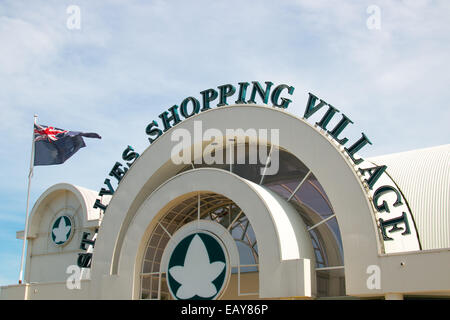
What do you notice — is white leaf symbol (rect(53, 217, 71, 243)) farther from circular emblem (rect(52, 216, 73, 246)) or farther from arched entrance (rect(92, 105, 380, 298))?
arched entrance (rect(92, 105, 380, 298))

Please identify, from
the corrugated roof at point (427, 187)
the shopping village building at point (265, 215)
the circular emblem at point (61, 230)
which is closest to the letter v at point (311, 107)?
the shopping village building at point (265, 215)

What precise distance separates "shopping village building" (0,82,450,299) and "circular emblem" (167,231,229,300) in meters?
0.04

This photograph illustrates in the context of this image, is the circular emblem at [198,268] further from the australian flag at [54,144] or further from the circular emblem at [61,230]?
the circular emblem at [61,230]

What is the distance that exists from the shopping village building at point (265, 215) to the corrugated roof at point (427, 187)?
54mm

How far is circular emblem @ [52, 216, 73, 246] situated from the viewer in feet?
124

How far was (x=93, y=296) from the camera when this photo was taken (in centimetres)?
2644

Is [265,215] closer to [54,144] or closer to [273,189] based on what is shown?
[273,189]

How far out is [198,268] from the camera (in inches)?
911

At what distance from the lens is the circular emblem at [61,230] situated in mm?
37812

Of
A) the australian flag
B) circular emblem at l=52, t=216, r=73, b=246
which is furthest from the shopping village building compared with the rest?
circular emblem at l=52, t=216, r=73, b=246

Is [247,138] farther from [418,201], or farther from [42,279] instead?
[42,279]

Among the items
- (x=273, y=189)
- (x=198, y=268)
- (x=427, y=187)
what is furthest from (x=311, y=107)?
(x=198, y=268)
